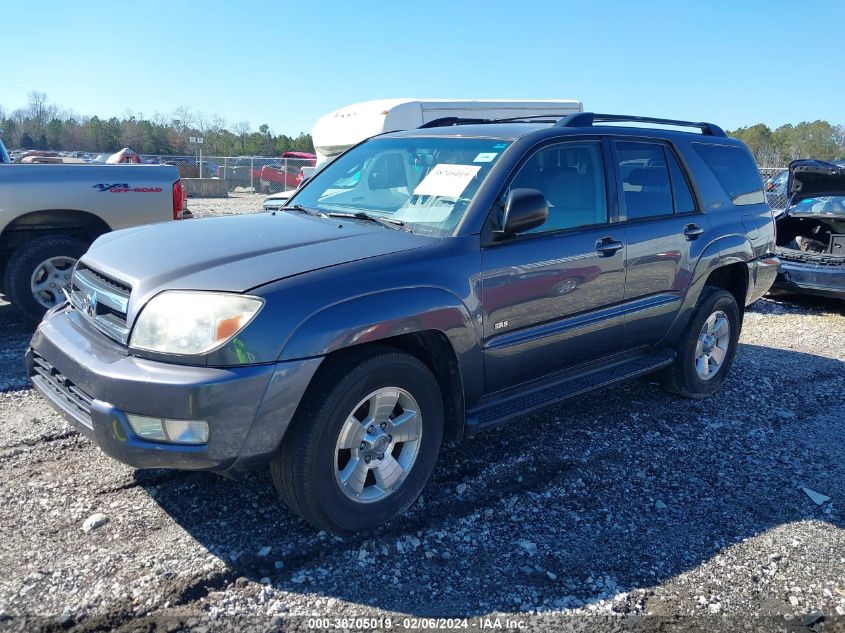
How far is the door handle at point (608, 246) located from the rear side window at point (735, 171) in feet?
4.90

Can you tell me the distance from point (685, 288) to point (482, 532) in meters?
2.50

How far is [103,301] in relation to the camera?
3234 millimetres

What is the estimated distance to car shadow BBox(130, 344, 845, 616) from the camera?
2979 mm

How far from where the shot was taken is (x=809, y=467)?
4.32 meters

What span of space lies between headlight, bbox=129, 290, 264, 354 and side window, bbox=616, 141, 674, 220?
8.83 ft

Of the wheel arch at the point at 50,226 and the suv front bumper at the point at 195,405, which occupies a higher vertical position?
the wheel arch at the point at 50,226

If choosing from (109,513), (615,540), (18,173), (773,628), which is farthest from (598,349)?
(18,173)

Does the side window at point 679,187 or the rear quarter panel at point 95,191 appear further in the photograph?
the rear quarter panel at point 95,191

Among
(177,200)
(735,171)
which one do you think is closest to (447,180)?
(735,171)

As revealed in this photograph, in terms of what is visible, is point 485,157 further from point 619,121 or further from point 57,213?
point 57,213

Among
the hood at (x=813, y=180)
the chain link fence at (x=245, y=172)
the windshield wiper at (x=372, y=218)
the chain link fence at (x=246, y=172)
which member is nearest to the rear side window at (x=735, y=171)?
the windshield wiper at (x=372, y=218)

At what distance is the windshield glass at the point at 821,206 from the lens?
29.6 feet

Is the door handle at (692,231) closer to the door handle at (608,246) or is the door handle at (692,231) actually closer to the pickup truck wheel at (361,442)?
the door handle at (608,246)

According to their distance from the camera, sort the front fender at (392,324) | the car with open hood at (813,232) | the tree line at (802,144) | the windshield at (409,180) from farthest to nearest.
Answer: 1. the tree line at (802,144)
2. the car with open hood at (813,232)
3. the windshield at (409,180)
4. the front fender at (392,324)
